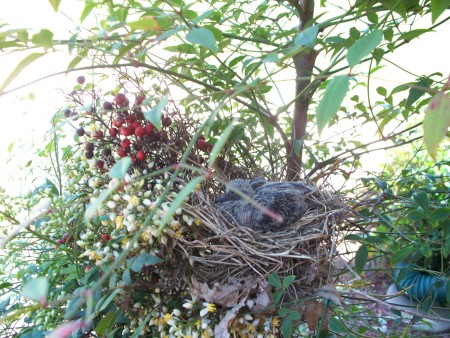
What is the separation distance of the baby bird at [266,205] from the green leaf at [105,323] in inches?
12.9

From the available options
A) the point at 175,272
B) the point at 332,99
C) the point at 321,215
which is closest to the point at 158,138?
the point at 175,272

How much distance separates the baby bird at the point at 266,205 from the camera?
1018 mm

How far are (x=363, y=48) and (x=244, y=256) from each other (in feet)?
1.59

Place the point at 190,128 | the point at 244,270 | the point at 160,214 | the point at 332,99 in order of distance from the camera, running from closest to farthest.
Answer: the point at 332,99 → the point at 160,214 → the point at 244,270 → the point at 190,128

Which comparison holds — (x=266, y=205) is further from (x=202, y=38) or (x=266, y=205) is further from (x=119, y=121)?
(x=202, y=38)

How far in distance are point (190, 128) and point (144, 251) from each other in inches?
11.9

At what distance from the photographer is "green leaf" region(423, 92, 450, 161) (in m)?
0.38

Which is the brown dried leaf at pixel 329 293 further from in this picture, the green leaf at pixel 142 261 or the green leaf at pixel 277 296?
the green leaf at pixel 142 261

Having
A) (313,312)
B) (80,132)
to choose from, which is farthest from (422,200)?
(80,132)

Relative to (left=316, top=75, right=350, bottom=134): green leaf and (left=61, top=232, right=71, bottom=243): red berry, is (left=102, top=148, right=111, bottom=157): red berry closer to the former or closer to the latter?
(left=61, top=232, right=71, bottom=243): red berry

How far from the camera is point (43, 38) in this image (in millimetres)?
552

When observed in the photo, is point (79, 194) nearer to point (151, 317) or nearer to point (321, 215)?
point (151, 317)

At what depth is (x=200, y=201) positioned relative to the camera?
37.2 inches

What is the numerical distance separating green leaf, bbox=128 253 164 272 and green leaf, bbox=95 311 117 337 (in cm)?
8
